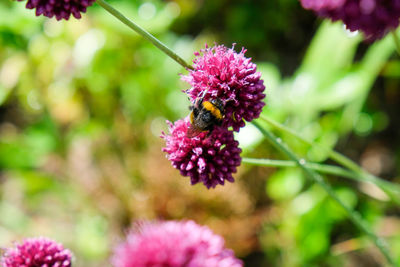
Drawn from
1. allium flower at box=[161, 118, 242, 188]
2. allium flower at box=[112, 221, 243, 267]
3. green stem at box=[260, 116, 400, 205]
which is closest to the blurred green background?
green stem at box=[260, 116, 400, 205]

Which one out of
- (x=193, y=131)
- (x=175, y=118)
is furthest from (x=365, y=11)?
(x=175, y=118)

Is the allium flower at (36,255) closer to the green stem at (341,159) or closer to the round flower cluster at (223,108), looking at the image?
the round flower cluster at (223,108)

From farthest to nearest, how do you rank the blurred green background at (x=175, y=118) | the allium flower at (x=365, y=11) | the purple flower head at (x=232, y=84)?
the blurred green background at (x=175, y=118) → the purple flower head at (x=232, y=84) → the allium flower at (x=365, y=11)

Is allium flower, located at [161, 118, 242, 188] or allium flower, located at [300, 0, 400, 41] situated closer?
allium flower, located at [300, 0, 400, 41]

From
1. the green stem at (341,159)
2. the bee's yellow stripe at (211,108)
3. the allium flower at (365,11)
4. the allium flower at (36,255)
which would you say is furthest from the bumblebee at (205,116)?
the allium flower at (36,255)

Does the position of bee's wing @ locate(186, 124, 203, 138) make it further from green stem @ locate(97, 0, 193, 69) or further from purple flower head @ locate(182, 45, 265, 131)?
green stem @ locate(97, 0, 193, 69)

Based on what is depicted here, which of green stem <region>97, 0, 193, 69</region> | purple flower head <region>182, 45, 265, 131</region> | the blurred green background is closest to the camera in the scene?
green stem <region>97, 0, 193, 69</region>

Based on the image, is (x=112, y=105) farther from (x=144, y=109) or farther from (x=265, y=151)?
(x=265, y=151)

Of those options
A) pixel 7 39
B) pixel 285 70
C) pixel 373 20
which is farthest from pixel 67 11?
pixel 285 70
